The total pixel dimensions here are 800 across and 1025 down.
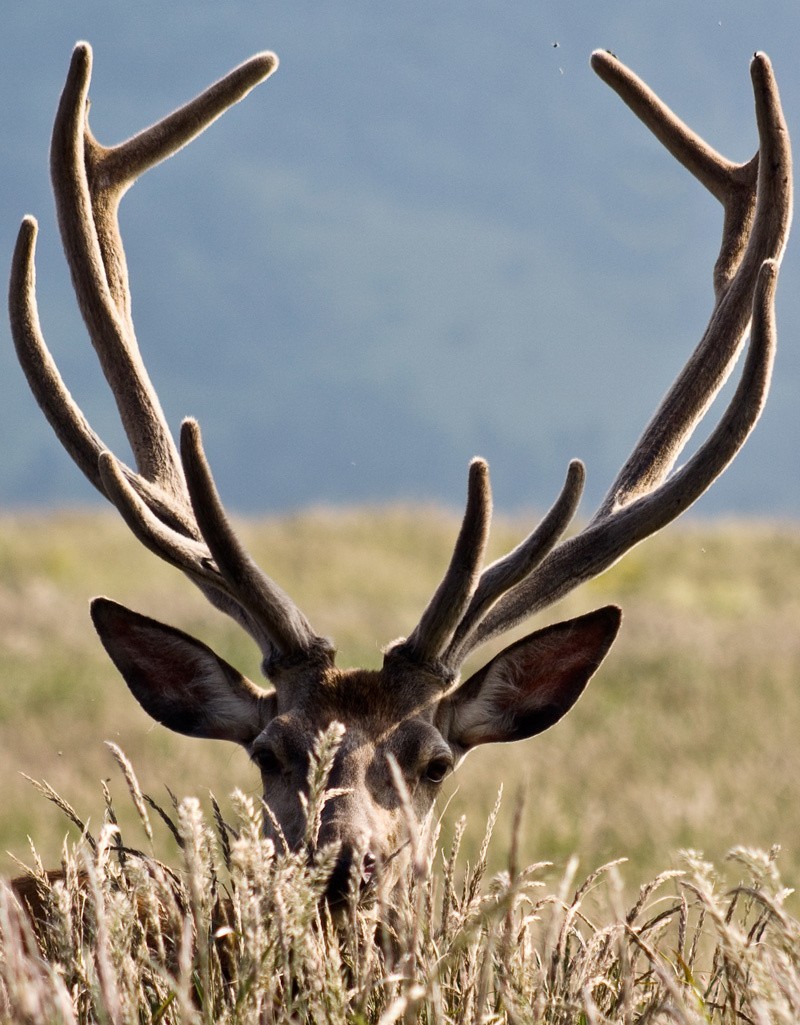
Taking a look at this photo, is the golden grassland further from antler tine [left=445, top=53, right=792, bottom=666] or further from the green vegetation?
antler tine [left=445, top=53, right=792, bottom=666]

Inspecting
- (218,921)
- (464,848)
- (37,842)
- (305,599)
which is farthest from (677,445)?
(305,599)

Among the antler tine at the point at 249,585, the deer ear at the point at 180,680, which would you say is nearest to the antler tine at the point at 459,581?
the antler tine at the point at 249,585

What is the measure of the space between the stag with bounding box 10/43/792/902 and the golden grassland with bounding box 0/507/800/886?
0.40 metres

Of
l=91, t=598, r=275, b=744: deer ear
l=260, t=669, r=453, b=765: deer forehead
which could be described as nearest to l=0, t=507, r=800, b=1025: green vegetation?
l=260, t=669, r=453, b=765: deer forehead

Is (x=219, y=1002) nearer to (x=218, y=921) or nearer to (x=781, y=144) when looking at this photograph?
(x=218, y=921)

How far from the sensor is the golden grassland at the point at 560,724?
8.63 m

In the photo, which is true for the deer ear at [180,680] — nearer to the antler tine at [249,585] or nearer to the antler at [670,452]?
the antler tine at [249,585]

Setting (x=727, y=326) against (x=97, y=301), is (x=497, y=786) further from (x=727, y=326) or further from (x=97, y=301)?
(x=97, y=301)

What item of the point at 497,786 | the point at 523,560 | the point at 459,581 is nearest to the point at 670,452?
the point at 523,560

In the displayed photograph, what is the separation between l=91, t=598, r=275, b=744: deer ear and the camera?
155 inches

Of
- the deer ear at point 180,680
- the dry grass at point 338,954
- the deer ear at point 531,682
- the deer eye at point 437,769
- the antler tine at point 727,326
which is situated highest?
the antler tine at point 727,326

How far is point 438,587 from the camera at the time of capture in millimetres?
3688

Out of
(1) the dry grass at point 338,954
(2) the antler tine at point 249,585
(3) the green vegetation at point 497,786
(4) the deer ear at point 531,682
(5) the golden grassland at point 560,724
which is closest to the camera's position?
(1) the dry grass at point 338,954

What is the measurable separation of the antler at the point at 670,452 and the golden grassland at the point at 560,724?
21.2 inches
